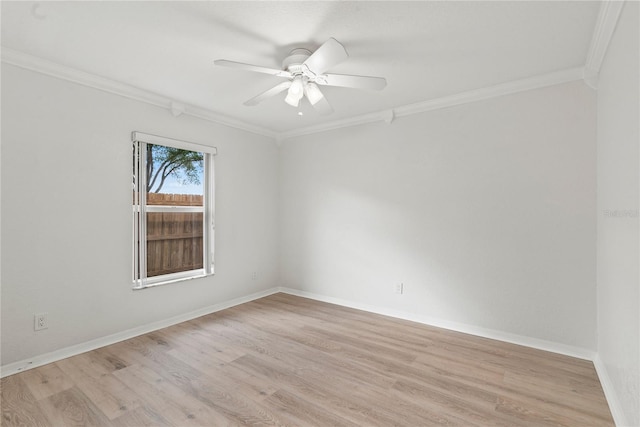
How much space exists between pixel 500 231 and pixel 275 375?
242cm

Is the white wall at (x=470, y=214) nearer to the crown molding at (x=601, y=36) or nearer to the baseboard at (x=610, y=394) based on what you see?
the crown molding at (x=601, y=36)

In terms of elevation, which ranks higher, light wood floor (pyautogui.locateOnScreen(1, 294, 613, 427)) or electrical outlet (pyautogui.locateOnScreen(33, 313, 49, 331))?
electrical outlet (pyautogui.locateOnScreen(33, 313, 49, 331))

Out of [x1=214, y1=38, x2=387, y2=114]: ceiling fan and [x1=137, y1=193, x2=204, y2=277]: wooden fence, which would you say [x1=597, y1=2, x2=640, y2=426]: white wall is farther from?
[x1=137, y1=193, x2=204, y2=277]: wooden fence

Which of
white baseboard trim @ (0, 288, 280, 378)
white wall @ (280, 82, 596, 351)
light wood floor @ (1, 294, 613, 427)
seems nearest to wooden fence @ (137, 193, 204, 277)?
white baseboard trim @ (0, 288, 280, 378)

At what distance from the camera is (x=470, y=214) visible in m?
3.06

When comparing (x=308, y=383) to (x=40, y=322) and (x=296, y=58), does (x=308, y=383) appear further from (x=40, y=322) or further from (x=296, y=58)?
(x=296, y=58)

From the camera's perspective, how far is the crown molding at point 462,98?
8.40 ft

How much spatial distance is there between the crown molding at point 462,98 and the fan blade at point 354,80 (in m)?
1.27

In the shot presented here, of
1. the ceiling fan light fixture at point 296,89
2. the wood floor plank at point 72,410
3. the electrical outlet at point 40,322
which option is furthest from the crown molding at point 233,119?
the wood floor plank at point 72,410

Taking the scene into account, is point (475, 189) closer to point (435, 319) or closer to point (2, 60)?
point (435, 319)

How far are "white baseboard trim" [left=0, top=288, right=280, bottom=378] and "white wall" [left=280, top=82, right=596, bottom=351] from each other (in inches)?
55.3

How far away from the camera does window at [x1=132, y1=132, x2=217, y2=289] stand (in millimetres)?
3074

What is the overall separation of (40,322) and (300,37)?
9.85 feet

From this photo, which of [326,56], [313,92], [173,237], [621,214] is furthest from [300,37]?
[173,237]
